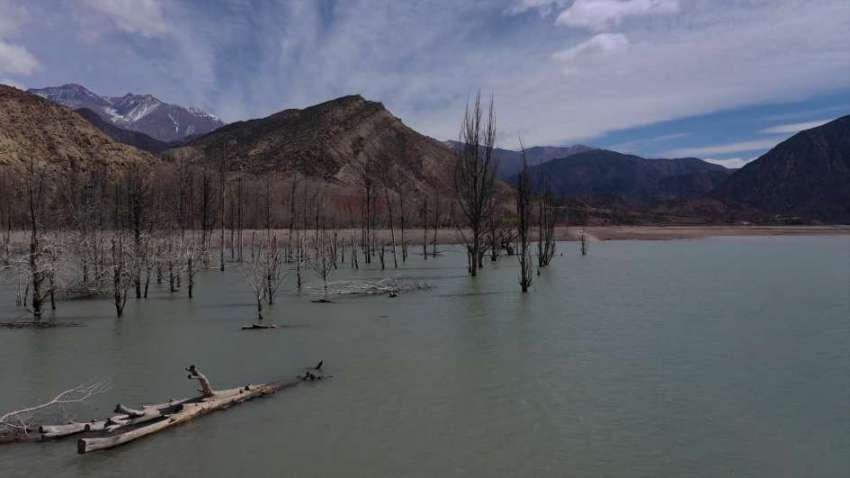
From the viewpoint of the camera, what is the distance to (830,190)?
548 feet

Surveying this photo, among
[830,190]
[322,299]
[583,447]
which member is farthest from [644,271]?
[830,190]

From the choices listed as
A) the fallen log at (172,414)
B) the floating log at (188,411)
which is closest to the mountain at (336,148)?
the floating log at (188,411)

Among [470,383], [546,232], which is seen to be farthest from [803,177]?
[470,383]

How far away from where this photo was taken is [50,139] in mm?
84562

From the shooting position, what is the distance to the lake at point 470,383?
24.3 feet

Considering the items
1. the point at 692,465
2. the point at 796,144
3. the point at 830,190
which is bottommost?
the point at 692,465

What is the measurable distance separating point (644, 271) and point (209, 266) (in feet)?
74.7

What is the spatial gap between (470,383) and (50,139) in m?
91.4

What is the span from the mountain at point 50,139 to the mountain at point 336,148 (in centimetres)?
1795

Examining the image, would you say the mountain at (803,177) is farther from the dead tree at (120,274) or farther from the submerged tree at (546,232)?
the dead tree at (120,274)

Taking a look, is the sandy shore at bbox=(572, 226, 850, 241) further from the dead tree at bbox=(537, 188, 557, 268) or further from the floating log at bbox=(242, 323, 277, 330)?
the floating log at bbox=(242, 323, 277, 330)

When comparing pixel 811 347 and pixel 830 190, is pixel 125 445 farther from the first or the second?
pixel 830 190

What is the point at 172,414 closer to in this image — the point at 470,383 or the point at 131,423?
the point at 131,423

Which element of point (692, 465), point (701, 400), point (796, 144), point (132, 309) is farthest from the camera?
point (796, 144)
